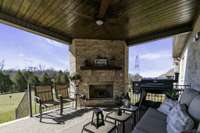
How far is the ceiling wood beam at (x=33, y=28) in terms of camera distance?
3.83 m

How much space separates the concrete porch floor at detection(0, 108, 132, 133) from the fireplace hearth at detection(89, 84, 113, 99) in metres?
1.52

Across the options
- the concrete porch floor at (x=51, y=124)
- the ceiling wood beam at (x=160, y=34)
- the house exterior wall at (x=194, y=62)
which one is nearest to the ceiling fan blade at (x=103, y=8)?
the house exterior wall at (x=194, y=62)

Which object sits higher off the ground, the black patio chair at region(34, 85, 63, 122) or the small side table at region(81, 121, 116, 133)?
the black patio chair at region(34, 85, 63, 122)

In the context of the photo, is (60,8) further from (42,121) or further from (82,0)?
(42,121)

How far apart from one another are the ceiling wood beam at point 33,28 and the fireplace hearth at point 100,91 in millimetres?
2001

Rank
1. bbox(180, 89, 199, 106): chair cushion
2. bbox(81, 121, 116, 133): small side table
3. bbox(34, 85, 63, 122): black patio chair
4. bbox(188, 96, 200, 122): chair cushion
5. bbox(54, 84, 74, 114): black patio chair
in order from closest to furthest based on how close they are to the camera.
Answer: bbox(188, 96, 200, 122): chair cushion
bbox(180, 89, 199, 106): chair cushion
bbox(81, 121, 116, 133): small side table
bbox(34, 85, 63, 122): black patio chair
bbox(54, 84, 74, 114): black patio chair

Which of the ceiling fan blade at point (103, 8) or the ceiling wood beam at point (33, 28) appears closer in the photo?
the ceiling fan blade at point (103, 8)

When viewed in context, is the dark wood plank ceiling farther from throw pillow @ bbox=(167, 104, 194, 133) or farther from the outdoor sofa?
throw pillow @ bbox=(167, 104, 194, 133)

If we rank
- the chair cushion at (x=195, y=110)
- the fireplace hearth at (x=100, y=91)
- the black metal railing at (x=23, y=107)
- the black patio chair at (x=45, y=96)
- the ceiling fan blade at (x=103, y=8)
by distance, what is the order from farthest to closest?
1. the fireplace hearth at (x=100, y=91)
2. the black metal railing at (x=23, y=107)
3. the black patio chair at (x=45, y=96)
4. the ceiling fan blade at (x=103, y=8)
5. the chair cushion at (x=195, y=110)

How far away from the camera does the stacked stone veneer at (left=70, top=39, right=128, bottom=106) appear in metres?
5.95

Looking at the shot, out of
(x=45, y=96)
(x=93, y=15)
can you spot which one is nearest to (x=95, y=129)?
(x=45, y=96)

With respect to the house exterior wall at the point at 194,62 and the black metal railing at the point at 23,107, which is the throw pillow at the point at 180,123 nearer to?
the house exterior wall at the point at 194,62

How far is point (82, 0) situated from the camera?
2898 millimetres

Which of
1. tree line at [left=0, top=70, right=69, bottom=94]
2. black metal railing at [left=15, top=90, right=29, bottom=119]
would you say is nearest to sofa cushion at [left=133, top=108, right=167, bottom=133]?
black metal railing at [left=15, top=90, right=29, bottom=119]
